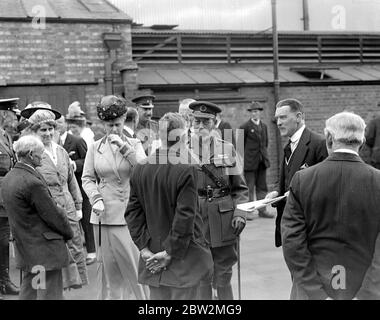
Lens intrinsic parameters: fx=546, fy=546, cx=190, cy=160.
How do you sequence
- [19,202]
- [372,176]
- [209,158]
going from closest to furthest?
[372,176] < [19,202] < [209,158]

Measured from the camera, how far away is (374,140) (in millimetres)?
8992

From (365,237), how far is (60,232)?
2.31m

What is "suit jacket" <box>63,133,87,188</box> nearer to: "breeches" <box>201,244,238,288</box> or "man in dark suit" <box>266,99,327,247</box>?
"breeches" <box>201,244,238,288</box>

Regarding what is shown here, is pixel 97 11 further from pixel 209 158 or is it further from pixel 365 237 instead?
pixel 365 237

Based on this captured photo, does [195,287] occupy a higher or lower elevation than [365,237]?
lower

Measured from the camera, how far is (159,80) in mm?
11773

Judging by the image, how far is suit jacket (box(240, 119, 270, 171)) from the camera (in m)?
10.2

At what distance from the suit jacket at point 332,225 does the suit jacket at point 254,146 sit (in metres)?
6.85

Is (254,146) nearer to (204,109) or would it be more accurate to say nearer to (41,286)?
(204,109)

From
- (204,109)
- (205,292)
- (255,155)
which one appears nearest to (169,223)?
(205,292)

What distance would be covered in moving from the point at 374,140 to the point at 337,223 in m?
6.24

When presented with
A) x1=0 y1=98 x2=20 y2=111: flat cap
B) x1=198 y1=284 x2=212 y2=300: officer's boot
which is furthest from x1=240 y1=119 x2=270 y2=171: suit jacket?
x1=198 y1=284 x2=212 y2=300: officer's boot

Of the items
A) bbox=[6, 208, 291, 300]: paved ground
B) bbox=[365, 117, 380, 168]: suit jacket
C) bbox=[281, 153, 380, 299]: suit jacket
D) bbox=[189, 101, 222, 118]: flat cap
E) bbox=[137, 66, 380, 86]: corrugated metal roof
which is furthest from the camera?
bbox=[137, 66, 380, 86]: corrugated metal roof
